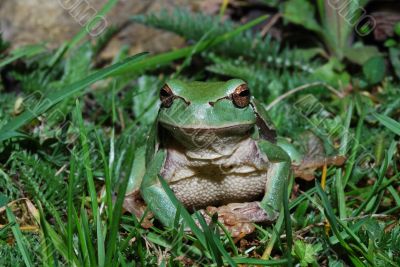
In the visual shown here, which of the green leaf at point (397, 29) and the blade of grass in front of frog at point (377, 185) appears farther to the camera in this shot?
the green leaf at point (397, 29)

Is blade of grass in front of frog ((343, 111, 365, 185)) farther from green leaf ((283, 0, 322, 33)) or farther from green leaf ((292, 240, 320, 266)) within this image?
green leaf ((283, 0, 322, 33))

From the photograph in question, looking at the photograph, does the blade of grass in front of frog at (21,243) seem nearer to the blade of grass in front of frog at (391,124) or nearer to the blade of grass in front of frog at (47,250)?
the blade of grass in front of frog at (47,250)

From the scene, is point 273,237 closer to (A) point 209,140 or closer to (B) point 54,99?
(A) point 209,140

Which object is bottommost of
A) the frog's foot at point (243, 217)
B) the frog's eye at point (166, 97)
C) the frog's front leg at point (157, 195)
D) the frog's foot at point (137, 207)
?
the frog's foot at point (243, 217)

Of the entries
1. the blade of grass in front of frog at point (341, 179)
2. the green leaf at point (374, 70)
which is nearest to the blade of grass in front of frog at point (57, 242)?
the blade of grass in front of frog at point (341, 179)

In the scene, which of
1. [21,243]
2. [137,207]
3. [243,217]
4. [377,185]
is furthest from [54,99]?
[377,185]

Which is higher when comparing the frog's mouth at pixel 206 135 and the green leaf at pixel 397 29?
the frog's mouth at pixel 206 135
